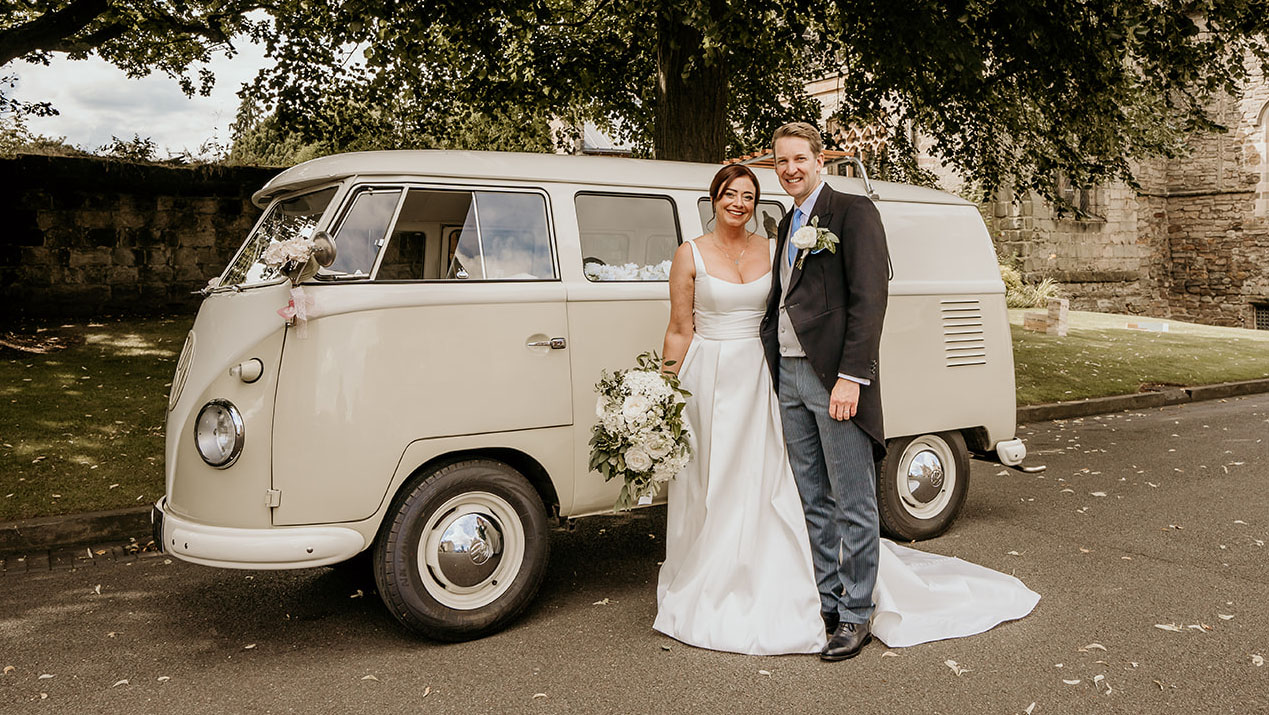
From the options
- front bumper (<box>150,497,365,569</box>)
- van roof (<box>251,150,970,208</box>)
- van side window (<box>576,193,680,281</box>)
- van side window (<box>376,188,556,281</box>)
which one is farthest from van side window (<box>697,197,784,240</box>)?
front bumper (<box>150,497,365,569</box>)

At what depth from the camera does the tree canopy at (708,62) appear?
895cm

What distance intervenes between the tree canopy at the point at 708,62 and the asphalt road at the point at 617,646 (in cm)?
476

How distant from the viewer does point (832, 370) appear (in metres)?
4.14

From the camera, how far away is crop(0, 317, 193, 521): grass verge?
6625mm

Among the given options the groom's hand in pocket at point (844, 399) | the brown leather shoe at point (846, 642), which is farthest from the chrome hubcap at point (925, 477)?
the groom's hand in pocket at point (844, 399)

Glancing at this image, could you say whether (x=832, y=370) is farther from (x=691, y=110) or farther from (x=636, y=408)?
(x=691, y=110)

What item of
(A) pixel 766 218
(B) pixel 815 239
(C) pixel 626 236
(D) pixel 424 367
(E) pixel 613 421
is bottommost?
(E) pixel 613 421

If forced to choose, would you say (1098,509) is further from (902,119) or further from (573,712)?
(902,119)

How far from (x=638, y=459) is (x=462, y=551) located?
0.91m

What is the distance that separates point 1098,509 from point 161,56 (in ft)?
45.2

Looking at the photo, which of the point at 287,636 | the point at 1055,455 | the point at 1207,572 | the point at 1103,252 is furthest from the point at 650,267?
the point at 1103,252

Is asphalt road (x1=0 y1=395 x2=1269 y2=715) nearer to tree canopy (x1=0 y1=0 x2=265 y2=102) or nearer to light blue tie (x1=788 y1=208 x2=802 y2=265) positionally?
light blue tie (x1=788 y1=208 x2=802 y2=265)

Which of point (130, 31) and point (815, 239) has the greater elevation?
point (130, 31)

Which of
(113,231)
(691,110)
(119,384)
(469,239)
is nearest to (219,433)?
(469,239)
